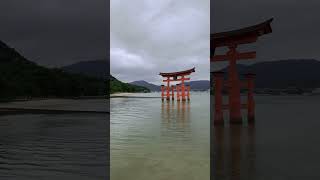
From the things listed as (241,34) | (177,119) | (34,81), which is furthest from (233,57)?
(34,81)

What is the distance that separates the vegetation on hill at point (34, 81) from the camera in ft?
85.7

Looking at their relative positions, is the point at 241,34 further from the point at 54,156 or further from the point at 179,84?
the point at 179,84

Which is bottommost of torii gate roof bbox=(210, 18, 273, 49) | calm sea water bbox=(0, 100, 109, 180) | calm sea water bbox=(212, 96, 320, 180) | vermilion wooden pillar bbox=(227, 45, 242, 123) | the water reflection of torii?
calm sea water bbox=(0, 100, 109, 180)

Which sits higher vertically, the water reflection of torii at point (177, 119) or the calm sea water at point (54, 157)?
the water reflection of torii at point (177, 119)

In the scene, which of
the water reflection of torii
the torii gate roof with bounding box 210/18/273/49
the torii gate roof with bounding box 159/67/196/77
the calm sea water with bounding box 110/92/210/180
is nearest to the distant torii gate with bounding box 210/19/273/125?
the torii gate roof with bounding box 210/18/273/49

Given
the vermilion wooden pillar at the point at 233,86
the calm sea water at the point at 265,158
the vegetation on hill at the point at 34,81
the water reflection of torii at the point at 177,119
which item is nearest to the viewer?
the calm sea water at the point at 265,158

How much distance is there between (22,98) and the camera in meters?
25.9

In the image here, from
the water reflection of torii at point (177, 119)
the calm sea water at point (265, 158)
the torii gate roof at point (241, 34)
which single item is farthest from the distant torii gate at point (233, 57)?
the calm sea water at point (265, 158)

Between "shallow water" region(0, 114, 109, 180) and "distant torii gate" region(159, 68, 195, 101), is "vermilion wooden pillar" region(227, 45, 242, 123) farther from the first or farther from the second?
"distant torii gate" region(159, 68, 195, 101)

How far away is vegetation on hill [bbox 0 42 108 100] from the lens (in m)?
26.1

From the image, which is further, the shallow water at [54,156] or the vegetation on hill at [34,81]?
the vegetation on hill at [34,81]

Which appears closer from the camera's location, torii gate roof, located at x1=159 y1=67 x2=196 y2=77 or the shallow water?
the shallow water

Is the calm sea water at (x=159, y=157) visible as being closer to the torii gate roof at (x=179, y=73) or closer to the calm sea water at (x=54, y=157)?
the calm sea water at (x=54, y=157)

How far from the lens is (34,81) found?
28.2 meters
